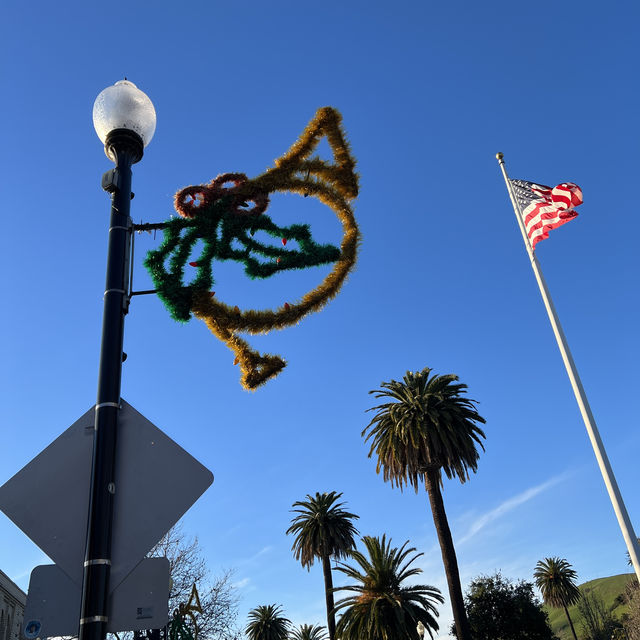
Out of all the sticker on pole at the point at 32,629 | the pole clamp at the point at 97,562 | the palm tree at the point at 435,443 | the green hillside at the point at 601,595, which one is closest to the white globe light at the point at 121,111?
the pole clamp at the point at 97,562

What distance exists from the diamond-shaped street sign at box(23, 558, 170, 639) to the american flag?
47.3ft

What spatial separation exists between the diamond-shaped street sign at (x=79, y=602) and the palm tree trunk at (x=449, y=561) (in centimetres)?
3225

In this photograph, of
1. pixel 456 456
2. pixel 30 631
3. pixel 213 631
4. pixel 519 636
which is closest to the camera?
pixel 30 631

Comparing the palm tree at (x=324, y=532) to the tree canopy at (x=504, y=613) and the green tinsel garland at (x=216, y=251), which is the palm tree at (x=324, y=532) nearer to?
the tree canopy at (x=504, y=613)

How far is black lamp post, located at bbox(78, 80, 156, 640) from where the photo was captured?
3303 mm

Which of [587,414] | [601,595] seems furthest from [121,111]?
[601,595]

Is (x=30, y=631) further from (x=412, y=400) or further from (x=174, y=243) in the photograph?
(x=412, y=400)

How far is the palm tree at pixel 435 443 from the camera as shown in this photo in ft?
109

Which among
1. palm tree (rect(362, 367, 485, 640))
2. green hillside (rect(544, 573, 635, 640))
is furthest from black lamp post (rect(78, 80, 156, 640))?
green hillside (rect(544, 573, 635, 640))

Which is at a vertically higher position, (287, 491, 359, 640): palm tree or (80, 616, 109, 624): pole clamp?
(287, 491, 359, 640): palm tree

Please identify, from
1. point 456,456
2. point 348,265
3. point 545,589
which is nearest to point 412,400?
point 456,456

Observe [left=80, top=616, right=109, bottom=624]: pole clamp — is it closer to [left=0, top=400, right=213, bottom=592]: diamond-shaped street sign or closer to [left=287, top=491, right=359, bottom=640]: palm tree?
[left=0, top=400, right=213, bottom=592]: diamond-shaped street sign

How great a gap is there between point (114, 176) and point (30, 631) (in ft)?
10.1

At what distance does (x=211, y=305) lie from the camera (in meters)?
5.32
